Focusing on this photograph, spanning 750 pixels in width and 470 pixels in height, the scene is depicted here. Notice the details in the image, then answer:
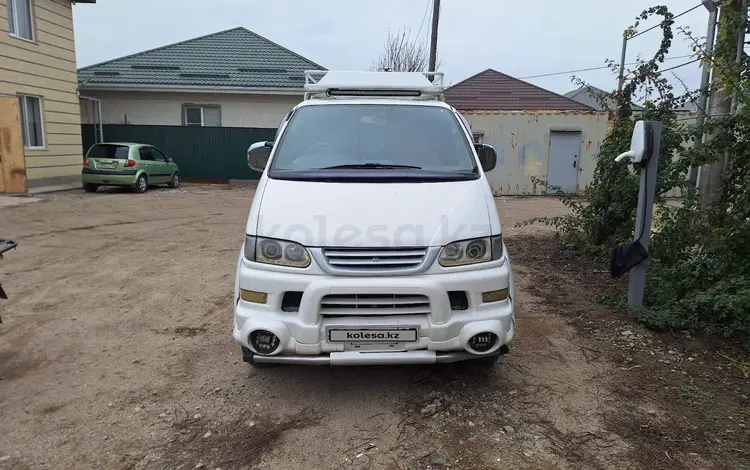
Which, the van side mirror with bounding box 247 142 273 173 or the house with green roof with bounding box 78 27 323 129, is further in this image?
the house with green roof with bounding box 78 27 323 129

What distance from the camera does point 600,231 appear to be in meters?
7.15

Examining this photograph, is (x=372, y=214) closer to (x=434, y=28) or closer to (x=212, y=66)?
(x=434, y=28)

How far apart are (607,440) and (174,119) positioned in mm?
19641

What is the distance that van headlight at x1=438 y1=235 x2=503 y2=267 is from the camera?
3.28 m

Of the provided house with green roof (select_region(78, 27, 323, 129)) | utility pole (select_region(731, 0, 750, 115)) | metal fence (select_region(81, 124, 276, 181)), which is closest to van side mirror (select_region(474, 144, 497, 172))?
utility pole (select_region(731, 0, 750, 115))

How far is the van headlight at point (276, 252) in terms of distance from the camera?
3.25 metres

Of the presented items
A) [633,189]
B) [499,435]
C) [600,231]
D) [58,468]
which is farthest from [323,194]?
[600,231]

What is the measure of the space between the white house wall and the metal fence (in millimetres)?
935

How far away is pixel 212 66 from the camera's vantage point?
2078 centimetres

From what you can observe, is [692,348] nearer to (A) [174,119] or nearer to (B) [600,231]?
(B) [600,231]

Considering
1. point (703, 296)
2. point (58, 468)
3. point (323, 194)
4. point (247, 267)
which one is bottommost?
point (58, 468)

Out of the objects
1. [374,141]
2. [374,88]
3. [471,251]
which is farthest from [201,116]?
[471,251]

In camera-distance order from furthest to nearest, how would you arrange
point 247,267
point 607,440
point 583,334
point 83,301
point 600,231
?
point 600,231 → point 83,301 → point 583,334 → point 247,267 → point 607,440

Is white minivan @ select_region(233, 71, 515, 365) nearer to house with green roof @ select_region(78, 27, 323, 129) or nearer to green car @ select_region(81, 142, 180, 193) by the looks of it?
green car @ select_region(81, 142, 180, 193)
